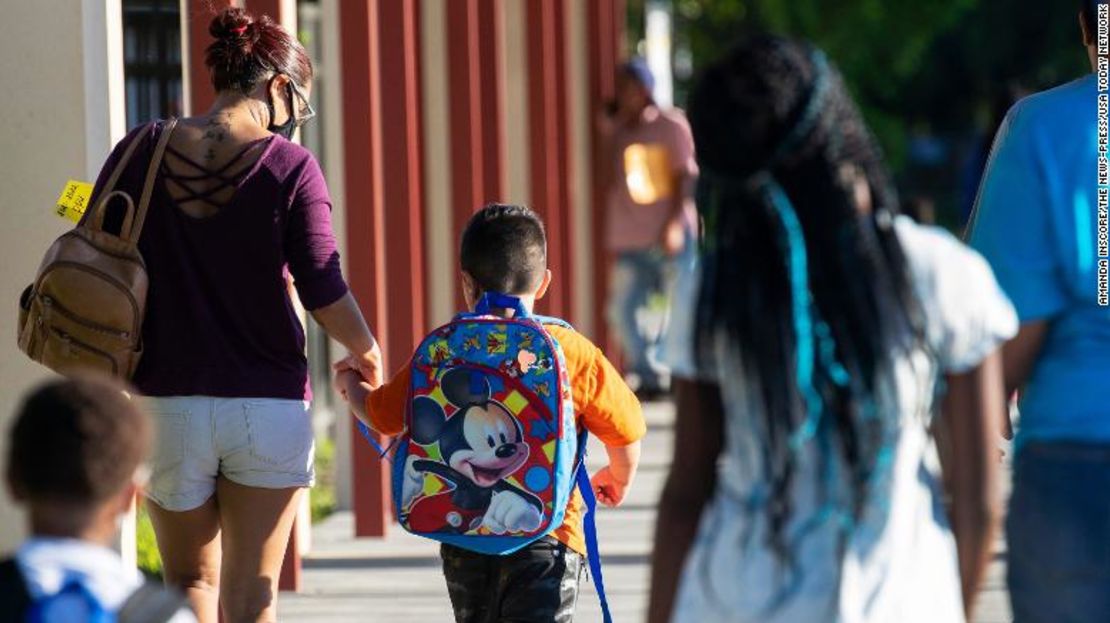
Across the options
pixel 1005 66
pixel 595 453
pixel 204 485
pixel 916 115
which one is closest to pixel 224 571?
pixel 204 485

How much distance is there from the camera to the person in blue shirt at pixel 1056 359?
3.74 m

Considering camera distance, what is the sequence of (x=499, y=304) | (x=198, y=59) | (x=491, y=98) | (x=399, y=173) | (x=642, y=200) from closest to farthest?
(x=499, y=304), (x=198, y=59), (x=399, y=173), (x=491, y=98), (x=642, y=200)

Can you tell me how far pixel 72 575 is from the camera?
3002mm

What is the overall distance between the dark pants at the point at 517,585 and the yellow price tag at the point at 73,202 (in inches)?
49.1

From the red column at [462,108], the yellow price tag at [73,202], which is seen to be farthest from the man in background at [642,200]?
the yellow price tag at [73,202]

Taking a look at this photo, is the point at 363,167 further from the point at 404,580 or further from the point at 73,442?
the point at 73,442

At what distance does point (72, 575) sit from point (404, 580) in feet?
16.6

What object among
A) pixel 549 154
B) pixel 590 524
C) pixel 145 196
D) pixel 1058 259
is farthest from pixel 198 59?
pixel 549 154

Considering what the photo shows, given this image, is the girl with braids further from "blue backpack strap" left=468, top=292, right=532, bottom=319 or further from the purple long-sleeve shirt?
the purple long-sleeve shirt

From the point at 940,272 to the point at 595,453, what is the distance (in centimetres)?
861

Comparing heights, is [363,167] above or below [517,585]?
above

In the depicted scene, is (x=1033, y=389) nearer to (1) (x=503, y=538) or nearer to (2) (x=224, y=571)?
(1) (x=503, y=538)

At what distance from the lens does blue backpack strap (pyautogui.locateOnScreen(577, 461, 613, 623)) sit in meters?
4.84

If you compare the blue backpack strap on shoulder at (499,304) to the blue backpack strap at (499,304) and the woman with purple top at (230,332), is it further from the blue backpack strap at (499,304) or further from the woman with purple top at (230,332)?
the woman with purple top at (230,332)
